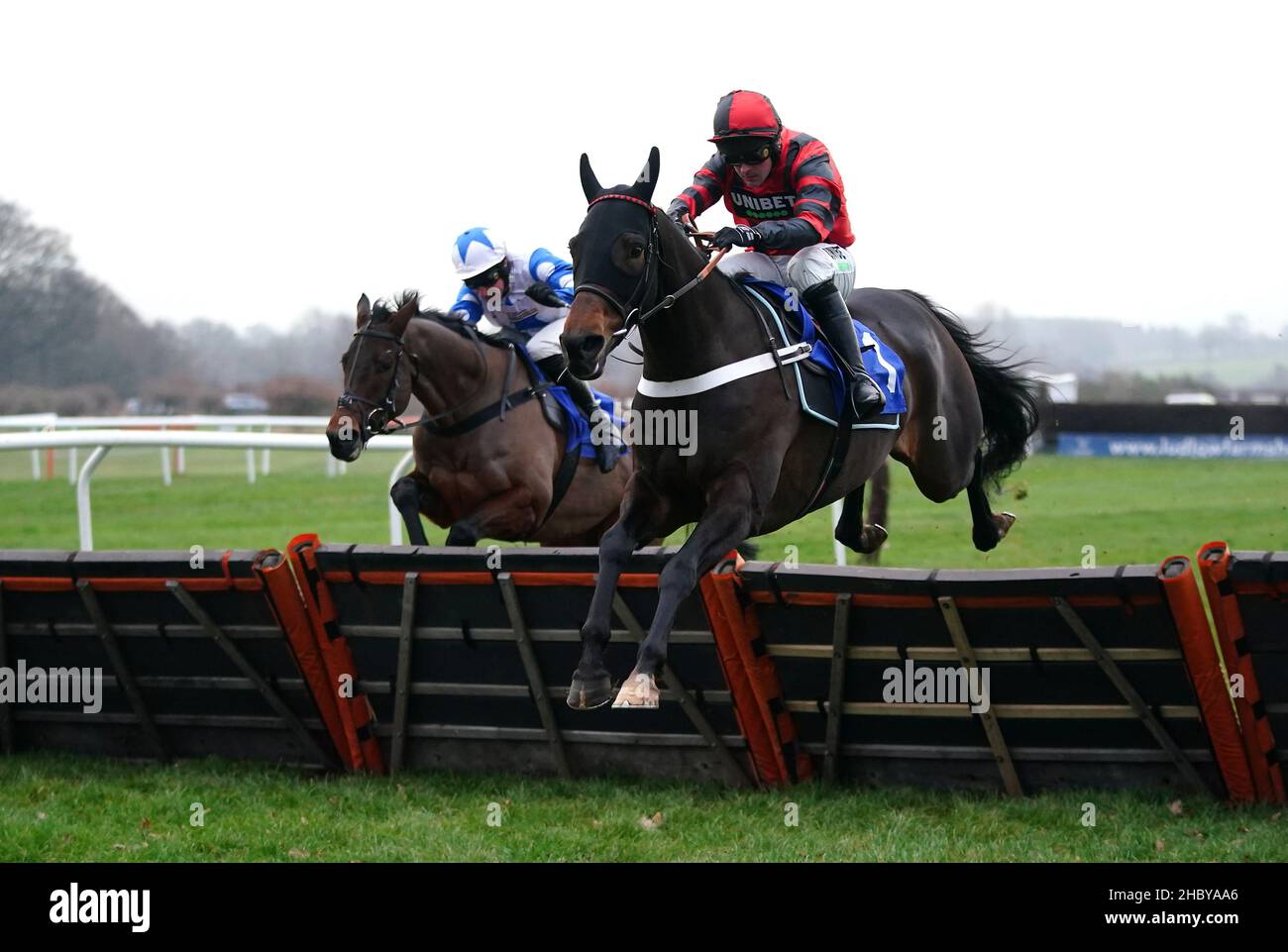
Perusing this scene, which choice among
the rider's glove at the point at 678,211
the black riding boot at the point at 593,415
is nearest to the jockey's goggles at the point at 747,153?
the rider's glove at the point at 678,211

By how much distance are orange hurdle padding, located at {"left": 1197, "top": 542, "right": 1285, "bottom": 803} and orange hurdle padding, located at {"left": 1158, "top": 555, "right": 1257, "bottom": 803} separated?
31 millimetres

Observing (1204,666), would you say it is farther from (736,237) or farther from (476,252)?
(476,252)

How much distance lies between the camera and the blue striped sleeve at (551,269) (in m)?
7.68

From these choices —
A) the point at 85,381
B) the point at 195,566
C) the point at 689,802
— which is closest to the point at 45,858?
the point at 195,566

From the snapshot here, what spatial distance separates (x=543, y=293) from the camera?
24.9 feet

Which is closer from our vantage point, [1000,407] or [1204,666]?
[1204,666]

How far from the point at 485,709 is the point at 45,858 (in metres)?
1.70

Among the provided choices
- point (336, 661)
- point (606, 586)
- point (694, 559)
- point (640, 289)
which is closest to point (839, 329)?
point (640, 289)

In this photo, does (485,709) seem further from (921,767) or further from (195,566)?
(921,767)

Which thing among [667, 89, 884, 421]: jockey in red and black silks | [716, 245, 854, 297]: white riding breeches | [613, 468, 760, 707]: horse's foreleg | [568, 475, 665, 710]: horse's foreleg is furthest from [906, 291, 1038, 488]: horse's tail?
[568, 475, 665, 710]: horse's foreleg

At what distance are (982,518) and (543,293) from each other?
2.64 m
